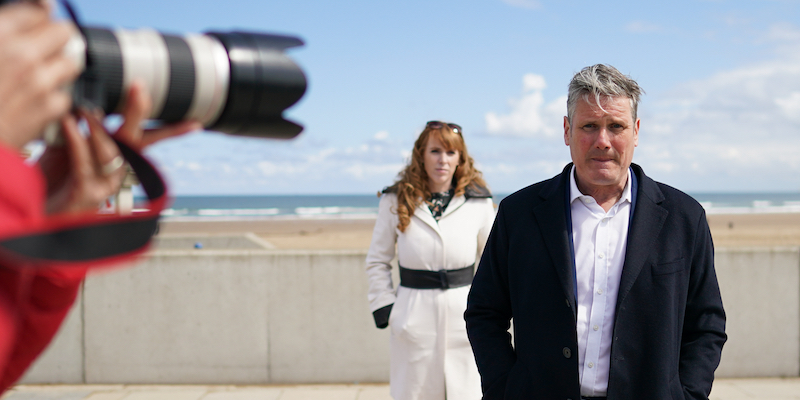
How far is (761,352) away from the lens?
16.6 feet

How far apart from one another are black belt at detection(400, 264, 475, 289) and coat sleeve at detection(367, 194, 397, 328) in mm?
174

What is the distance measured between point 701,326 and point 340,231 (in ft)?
84.6

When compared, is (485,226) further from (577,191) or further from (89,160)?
(89,160)

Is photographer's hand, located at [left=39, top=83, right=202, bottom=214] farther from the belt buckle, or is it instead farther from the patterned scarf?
the patterned scarf

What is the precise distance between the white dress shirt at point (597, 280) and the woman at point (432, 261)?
1308 millimetres

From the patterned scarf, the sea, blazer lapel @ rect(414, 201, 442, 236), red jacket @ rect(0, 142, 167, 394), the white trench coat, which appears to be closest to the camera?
red jacket @ rect(0, 142, 167, 394)

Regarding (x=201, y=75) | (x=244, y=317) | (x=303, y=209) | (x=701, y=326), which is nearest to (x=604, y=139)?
(x=701, y=326)

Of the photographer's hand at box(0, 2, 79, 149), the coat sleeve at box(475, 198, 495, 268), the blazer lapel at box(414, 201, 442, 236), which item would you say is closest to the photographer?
the photographer's hand at box(0, 2, 79, 149)

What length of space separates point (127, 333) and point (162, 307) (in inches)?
14.4

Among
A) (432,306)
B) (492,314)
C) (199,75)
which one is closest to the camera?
(199,75)

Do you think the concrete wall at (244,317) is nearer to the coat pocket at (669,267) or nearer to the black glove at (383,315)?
the black glove at (383,315)

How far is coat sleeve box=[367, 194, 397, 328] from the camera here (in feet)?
11.4

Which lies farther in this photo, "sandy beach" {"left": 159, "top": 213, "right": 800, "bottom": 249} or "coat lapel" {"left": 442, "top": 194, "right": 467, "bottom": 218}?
"sandy beach" {"left": 159, "top": 213, "right": 800, "bottom": 249}

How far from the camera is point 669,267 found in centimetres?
199
